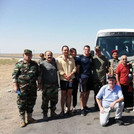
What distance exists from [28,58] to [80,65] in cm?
157

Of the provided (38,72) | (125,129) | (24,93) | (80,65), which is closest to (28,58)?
(38,72)

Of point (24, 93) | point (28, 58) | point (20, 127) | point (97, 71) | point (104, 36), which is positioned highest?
point (104, 36)

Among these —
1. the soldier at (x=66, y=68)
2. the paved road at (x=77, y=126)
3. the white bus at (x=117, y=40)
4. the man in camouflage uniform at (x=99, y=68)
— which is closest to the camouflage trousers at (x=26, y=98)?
the paved road at (x=77, y=126)

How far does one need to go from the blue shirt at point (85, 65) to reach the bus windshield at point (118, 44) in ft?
8.76

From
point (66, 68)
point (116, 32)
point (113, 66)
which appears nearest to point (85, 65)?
point (66, 68)

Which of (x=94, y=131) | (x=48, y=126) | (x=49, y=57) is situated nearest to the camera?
(x=94, y=131)

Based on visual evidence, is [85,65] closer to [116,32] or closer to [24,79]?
[24,79]

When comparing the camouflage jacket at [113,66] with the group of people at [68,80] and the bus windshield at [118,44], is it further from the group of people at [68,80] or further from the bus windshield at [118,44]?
the bus windshield at [118,44]

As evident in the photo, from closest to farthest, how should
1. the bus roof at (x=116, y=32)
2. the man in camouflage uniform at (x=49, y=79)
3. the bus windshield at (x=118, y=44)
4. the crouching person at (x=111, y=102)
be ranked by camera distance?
the crouching person at (x=111, y=102), the man in camouflage uniform at (x=49, y=79), the bus windshield at (x=118, y=44), the bus roof at (x=116, y=32)

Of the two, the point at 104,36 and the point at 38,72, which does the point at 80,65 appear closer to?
the point at 38,72

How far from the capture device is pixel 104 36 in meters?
8.48

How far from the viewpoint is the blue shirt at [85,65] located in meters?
5.64

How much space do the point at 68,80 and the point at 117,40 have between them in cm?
394

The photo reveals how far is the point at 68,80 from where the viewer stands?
17.9 ft
